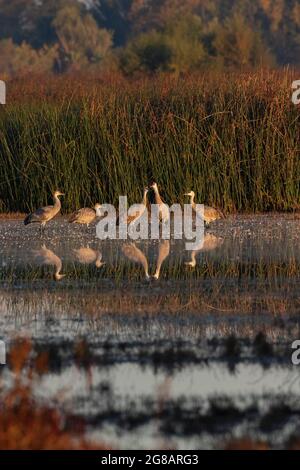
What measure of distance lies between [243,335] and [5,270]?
3629 millimetres

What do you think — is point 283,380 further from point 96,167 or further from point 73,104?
point 73,104

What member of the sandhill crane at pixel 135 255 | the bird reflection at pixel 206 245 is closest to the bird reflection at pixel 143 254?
the sandhill crane at pixel 135 255

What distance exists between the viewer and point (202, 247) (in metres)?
12.1

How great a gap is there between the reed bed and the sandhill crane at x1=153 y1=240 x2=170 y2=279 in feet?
7.91

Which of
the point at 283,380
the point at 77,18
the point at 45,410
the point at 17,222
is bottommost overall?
the point at 77,18

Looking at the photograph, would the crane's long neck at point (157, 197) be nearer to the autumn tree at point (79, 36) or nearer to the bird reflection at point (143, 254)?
the bird reflection at point (143, 254)

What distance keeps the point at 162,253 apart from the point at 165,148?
357 centimetres

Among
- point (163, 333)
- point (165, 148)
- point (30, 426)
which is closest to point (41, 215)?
point (165, 148)

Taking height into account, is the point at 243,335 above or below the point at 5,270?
above

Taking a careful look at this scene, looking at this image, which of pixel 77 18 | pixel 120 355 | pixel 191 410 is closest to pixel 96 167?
pixel 120 355

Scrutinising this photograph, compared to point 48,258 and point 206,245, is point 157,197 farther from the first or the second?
point 48,258

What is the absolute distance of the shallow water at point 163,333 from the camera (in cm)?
589

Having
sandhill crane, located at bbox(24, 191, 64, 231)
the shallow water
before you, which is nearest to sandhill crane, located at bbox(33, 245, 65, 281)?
the shallow water

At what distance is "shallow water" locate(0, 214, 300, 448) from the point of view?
589 centimetres
